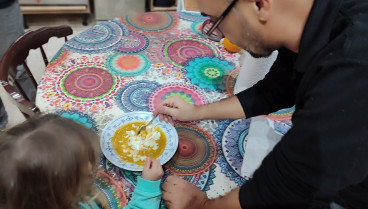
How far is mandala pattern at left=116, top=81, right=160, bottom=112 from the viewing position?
3.69 ft

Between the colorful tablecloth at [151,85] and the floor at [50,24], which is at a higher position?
the colorful tablecloth at [151,85]

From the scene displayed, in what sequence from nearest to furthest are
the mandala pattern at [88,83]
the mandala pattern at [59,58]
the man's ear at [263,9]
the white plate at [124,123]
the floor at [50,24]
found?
the man's ear at [263,9], the white plate at [124,123], the mandala pattern at [88,83], the mandala pattern at [59,58], the floor at [50,24]

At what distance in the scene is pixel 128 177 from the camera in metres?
0.90

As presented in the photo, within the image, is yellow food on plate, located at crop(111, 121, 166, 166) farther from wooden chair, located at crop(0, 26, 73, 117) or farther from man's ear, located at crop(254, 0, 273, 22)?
man's ear, located at crop(254, 0, 273, 22)

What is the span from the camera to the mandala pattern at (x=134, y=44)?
1362mm

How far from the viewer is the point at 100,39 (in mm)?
1407

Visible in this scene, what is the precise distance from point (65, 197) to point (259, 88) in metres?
0.67

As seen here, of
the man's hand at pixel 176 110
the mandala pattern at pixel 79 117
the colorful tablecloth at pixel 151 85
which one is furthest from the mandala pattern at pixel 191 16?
the mandala pattern at pixel 79 117

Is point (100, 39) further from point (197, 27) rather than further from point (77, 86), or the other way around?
point (197, 27)

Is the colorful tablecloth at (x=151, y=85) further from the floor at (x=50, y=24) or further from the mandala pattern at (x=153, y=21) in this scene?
the floor at (x=50, y=24)

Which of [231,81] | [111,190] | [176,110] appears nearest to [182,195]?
[111,190]

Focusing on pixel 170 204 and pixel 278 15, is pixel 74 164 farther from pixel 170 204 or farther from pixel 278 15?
pixel 278 15

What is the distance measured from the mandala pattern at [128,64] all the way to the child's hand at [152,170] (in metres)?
0.48

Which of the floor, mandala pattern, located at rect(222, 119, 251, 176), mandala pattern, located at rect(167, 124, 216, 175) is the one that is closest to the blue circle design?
mandala pattern, located at rect(167, 124, 216, 175)
